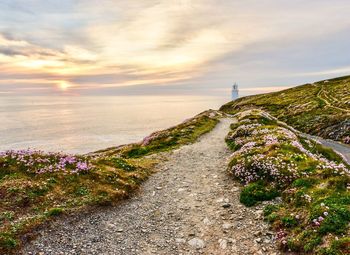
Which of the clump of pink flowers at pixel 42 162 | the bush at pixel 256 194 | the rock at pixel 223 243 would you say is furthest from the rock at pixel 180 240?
the clump of pink flowers at pixel 42 162

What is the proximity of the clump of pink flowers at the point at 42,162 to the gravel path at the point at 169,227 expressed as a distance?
15.1 ft

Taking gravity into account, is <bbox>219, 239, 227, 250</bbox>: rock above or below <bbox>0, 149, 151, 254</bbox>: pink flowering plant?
below

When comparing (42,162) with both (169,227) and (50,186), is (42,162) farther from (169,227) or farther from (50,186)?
(169,227)

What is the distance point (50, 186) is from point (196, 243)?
9.12 meters

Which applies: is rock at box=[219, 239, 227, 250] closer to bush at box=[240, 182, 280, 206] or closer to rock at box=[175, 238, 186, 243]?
rock at box=[175, 238, 186, 243]

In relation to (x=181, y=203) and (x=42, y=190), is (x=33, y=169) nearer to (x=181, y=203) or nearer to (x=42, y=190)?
(x=42, y=190)

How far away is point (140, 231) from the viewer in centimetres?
1420

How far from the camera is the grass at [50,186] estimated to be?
13.3 m

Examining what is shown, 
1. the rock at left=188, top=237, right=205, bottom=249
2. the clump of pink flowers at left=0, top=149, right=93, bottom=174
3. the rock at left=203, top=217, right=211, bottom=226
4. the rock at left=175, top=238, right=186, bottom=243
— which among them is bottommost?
the rock at left=188, top=237, right=205, bottom=249

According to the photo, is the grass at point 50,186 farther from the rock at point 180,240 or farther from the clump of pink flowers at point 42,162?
the rock at point 180,240

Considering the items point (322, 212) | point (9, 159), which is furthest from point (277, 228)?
point (9, 159)

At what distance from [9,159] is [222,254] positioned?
14.8m

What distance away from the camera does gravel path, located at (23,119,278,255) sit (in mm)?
12531

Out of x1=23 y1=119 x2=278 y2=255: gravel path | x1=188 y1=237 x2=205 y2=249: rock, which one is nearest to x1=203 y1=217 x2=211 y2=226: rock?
x1=23 y1=119 x2=278 y2=255: gravel path
